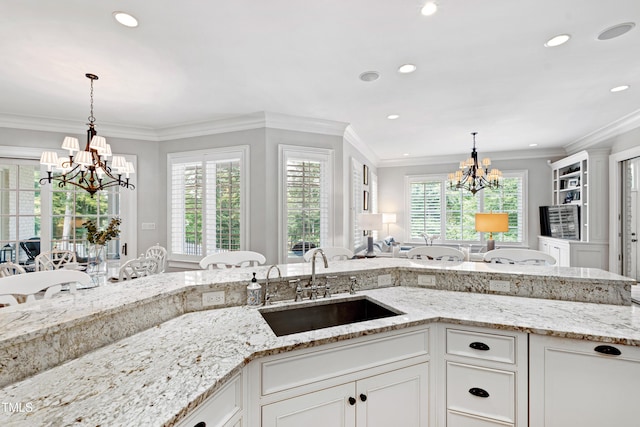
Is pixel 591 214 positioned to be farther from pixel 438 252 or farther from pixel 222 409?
pixel 222 409

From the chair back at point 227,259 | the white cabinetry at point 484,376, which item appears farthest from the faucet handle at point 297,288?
the chair back at point 227,259

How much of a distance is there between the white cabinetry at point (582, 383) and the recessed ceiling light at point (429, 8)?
2.06 m

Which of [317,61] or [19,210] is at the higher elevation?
[317,61]

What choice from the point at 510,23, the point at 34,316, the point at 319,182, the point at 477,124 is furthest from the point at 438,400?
the point at 477,124

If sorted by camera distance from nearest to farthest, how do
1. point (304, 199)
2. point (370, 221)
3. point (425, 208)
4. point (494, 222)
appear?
point (494, 222) < point (304, 199) < point (370, 221) < point (425, 208)

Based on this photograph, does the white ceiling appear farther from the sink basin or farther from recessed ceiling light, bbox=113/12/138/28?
the sink basin

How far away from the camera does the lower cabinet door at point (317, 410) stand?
1.27 meters

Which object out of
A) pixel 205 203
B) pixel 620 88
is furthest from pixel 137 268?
pixel 620 88

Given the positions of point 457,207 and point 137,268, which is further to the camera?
point 457,207

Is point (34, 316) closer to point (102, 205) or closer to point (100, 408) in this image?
point (100, 408)

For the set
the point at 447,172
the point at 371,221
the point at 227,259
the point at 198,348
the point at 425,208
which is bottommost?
the point at 198,348

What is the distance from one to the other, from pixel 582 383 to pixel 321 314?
1391mm

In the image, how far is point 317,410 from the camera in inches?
53.1

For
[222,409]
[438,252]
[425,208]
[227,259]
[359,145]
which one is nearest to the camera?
[222,409]
